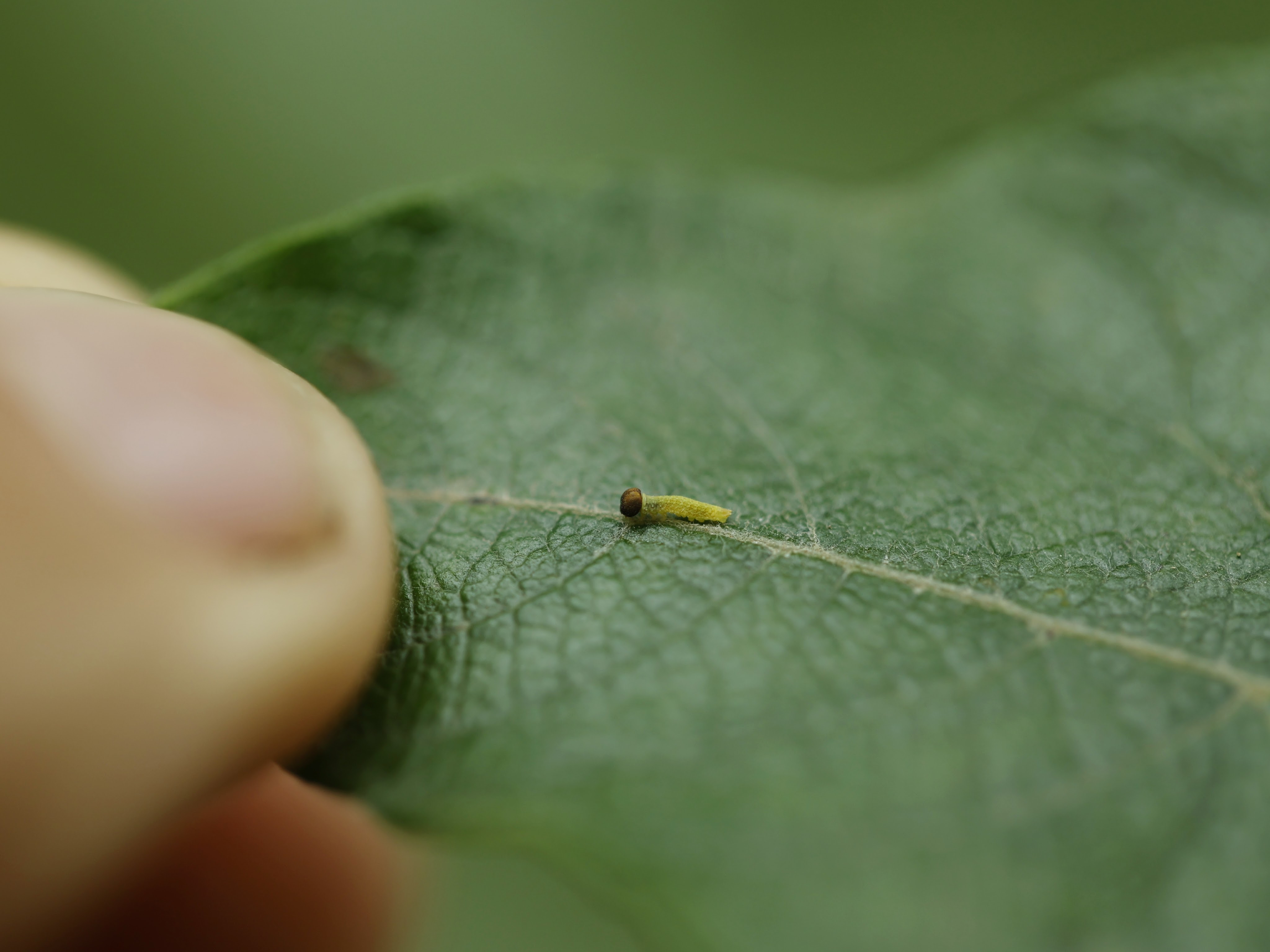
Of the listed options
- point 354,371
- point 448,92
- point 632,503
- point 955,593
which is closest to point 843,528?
point 955,593

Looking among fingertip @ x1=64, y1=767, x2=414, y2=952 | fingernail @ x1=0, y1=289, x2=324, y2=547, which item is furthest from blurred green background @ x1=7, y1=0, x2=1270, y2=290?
fingernail @ x1=0, y1=289, x2=324, y2=547

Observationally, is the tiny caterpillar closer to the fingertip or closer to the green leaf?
the green leaf

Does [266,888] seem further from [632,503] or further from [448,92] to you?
[448,92]

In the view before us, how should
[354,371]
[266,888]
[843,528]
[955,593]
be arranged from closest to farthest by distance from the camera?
[955,593]
[843,528]
[354,371]
[266,888]

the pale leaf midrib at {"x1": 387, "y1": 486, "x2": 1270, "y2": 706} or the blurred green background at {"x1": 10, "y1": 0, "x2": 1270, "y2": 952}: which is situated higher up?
the blurred green background at {"x1": 10, "y1": 0, "x2": 1270, "y2": 952}

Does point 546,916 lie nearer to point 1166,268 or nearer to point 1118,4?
point 1166,268

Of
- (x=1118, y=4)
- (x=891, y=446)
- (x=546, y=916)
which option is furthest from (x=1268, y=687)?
(x=1118, y=4)
